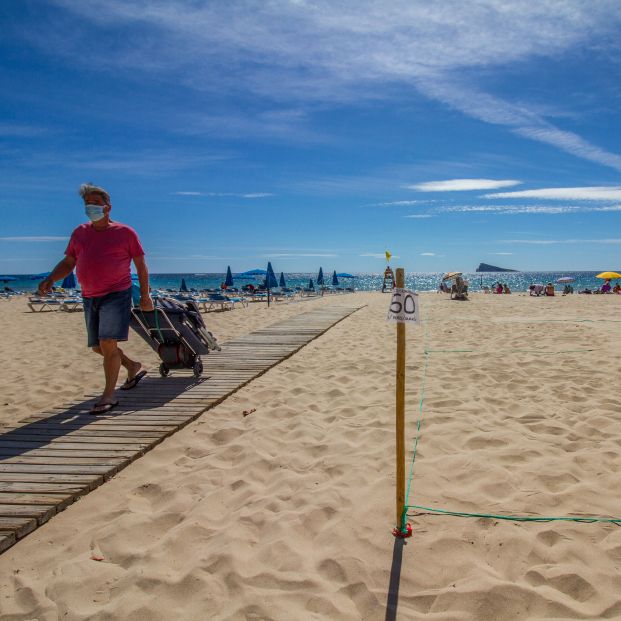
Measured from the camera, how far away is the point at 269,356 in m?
6.89

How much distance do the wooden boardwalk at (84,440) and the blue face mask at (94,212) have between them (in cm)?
172

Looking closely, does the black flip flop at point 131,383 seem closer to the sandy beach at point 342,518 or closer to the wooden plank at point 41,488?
the sandy beach at point 342,518

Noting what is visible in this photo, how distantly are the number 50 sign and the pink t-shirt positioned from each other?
272 cm

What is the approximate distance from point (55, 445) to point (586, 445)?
12.7ft

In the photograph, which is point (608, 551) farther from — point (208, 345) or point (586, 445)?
point (208, 345)

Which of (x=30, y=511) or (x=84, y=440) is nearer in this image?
(x=30, y=511)

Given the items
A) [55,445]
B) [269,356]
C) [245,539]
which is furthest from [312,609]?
[269,356]

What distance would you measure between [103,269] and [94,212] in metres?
0.48

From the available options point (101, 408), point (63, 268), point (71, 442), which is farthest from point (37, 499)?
point (63, 268)

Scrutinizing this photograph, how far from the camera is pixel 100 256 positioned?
393 cm

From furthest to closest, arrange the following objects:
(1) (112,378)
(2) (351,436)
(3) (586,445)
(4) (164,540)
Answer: (1) (112,378) < (2) (351,436) < (3) (586,445) < (4) (164,540)

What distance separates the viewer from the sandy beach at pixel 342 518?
187 centimetres

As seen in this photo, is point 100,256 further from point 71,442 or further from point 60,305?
point 60,305

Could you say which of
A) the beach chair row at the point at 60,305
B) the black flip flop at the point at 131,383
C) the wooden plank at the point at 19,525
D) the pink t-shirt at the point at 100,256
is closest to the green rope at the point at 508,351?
the black flip flop at the point at 131,383
